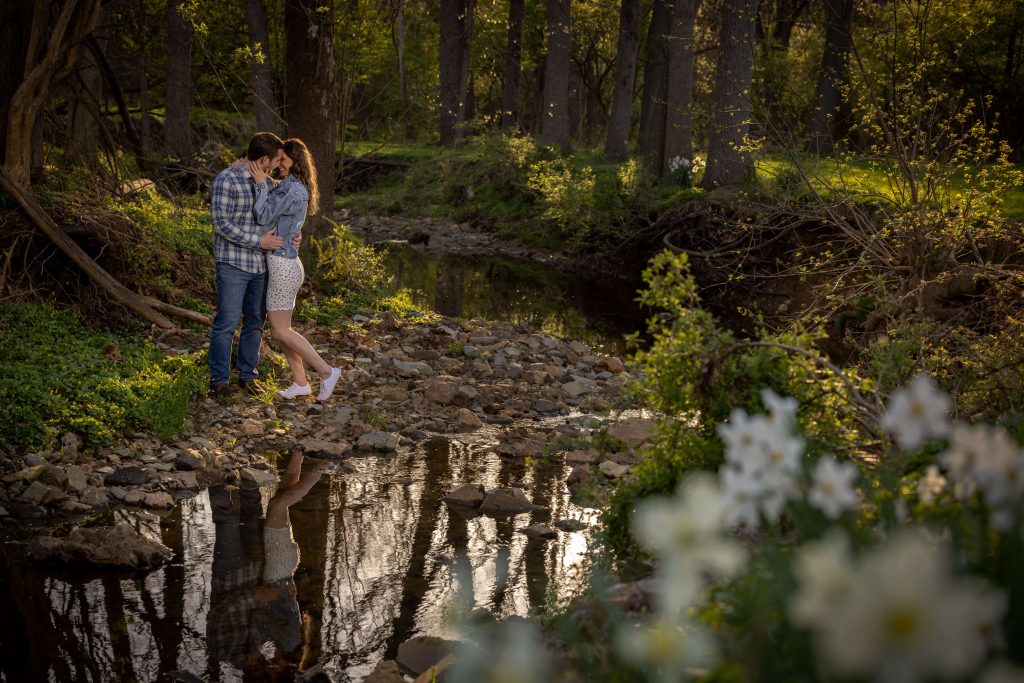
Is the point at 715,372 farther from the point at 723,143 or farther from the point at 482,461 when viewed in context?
the point at 723,143

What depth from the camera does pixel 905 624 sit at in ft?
4.27

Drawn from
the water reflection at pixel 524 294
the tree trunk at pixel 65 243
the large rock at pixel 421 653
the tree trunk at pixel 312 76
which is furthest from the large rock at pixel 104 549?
the water reflection at pixel 524 294

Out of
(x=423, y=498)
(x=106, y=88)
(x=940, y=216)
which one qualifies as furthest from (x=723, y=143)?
(x=423, y=498)

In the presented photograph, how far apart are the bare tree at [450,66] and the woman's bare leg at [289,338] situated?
82.8 ft

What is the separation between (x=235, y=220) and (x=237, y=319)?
2.82 ft

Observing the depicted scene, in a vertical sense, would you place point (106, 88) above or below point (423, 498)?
above

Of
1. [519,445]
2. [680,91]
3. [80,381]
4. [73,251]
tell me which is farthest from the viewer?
[680,91]

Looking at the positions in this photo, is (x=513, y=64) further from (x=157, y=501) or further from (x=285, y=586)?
(x=285, y=586)

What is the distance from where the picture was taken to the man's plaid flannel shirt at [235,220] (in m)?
8.23

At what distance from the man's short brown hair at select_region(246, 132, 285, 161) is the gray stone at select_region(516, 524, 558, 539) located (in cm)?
408

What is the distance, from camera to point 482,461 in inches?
312

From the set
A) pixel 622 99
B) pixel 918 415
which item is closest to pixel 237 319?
pixel 918 415

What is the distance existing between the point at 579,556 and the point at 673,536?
4.32 m

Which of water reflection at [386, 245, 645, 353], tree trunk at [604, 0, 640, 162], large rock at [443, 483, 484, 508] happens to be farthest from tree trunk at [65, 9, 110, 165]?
tree trunk at [604, 0, 640, 162]
